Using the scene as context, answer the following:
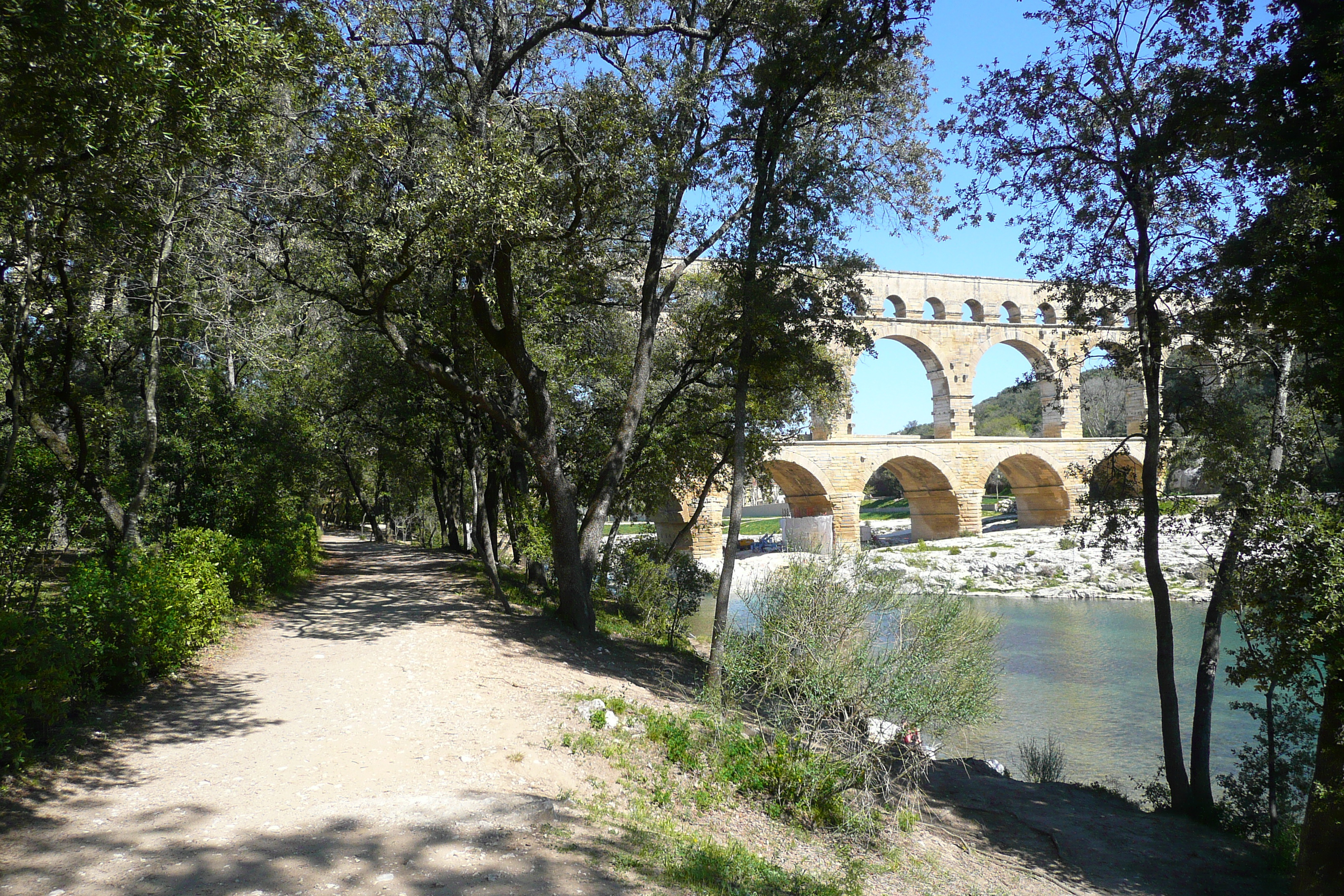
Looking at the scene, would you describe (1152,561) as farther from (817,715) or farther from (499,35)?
(499,35)

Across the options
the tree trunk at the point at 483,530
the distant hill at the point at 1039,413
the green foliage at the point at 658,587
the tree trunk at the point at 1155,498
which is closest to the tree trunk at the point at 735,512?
the tree trunk at the point at 483,530

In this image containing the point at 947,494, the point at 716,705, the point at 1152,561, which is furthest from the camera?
the point at 947,494

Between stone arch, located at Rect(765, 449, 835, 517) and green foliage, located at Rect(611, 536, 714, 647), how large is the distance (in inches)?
509

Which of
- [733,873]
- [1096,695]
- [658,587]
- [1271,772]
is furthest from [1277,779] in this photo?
[658,587]

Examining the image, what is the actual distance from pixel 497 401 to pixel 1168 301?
6.79m

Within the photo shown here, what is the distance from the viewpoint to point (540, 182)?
6527mm

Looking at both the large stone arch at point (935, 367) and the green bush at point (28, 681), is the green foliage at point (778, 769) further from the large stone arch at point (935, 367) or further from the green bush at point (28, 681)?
the large stone arch at point (935, 367)

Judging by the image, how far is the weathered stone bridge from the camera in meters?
26.6

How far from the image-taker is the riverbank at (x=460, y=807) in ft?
10.2

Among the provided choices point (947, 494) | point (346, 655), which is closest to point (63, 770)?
point (346, 655)

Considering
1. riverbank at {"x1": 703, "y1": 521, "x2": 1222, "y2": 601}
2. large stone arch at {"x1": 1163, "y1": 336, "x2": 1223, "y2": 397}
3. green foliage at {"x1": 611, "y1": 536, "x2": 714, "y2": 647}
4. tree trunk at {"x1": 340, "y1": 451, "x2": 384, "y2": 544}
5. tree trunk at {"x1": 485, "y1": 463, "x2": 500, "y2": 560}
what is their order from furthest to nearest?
1. riverbank at {"x1": 703, "y1": 521, "x2": 1222, "y2": 601}
2. tree trunk at {"x1": 340, "y1": 451, "x2": 384, "y2": 544}
3. tree trunk at {"x1": 485, "y1": 463, "x2": 500, "y2": 560}
4. green foliage at {"x1": 611, "y1": 536, "x2": 714, "y2": 647}
5. large stone arch at {"x1": 1163, "y1": 336, "x2": 1223, "y2": 397}

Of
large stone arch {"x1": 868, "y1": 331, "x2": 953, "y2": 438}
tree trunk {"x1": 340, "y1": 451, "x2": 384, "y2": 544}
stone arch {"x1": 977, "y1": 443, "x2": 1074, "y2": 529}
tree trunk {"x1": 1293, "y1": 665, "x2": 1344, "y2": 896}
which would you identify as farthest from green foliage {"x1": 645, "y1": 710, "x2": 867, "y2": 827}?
stone arch {"x1": 977, "y1": 443, "x2": 1074, "y2": 529}

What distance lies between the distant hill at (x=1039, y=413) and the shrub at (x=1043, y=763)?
788 inches

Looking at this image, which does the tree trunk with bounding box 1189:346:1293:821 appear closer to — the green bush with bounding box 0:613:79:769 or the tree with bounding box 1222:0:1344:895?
the tree with bounding box 1222:0:1344:895
